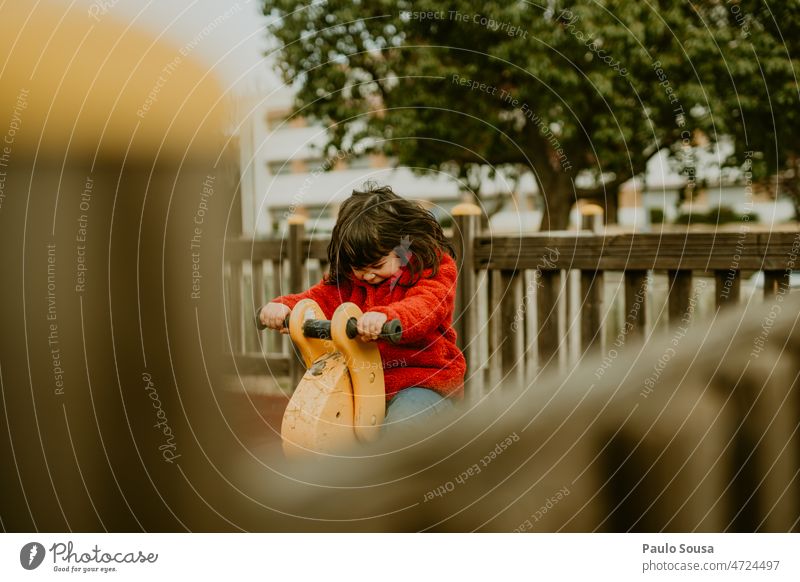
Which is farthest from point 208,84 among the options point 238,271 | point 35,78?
point 238,271

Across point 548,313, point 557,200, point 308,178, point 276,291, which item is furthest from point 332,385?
point 557,200

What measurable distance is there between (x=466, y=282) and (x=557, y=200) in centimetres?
25

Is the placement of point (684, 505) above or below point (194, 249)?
below

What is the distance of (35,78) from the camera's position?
2.88 feet

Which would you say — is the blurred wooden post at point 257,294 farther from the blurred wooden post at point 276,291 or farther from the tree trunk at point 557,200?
the tree trunk at point 557,200

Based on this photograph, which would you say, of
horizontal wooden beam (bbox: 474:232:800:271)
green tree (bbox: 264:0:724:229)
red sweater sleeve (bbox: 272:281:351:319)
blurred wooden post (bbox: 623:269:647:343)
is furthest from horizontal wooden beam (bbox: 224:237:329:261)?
blurred wooden post (bbox: 623:269:647:343)

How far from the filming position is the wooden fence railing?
1.18 m

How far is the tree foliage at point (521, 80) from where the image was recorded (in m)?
1.17

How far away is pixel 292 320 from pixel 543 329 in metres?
0.68

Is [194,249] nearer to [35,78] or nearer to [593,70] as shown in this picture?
[35,78]

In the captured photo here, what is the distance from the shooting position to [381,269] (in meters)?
0.99

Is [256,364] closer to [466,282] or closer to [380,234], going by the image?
[380,234]

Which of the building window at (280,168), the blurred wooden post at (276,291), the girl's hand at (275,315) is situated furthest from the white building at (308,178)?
the girl's hand at (275,315)
